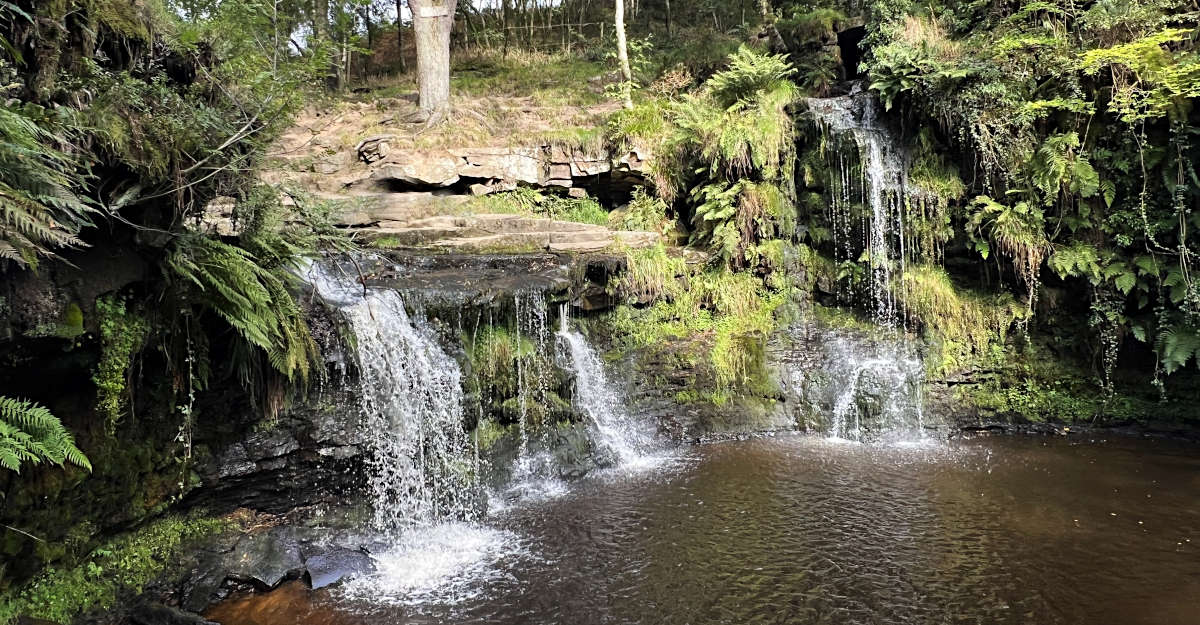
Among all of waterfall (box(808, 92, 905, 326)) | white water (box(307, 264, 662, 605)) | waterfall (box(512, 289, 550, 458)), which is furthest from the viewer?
waterfall (box(808, 92, 905, 326))

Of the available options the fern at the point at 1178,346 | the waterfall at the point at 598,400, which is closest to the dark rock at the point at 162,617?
the waterfall at the point at 598,400

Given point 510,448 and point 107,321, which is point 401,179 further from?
point 107,321

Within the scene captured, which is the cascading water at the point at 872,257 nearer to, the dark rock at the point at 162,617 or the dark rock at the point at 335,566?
the dark rock at the point at 335,566

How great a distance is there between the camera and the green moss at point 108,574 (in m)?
4.14

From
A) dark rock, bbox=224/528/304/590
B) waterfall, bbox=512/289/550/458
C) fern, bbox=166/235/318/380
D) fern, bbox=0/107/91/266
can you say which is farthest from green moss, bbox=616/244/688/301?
fern, bbox=0/107/91/266

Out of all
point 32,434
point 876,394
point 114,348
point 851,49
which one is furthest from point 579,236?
point 851,49

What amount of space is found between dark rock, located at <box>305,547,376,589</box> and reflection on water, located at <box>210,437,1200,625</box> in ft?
0.57

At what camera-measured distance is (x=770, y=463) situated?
7.48 meters

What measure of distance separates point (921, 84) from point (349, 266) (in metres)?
8.73

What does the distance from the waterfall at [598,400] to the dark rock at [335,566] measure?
10.9 ft

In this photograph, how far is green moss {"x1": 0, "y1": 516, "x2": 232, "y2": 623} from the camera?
414 centimetres

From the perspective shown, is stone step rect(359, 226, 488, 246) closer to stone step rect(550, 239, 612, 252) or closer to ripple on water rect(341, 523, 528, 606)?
stone step rect(550, 239, 612, 252)

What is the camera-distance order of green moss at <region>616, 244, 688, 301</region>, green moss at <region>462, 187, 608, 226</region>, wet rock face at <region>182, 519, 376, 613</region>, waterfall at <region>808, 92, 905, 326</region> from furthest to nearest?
green moss at <region>462, 187, 608, 226</region>
waterfall at <region>808, 92, 905, 326</region>
green moss at <region>616, 244, 688, 301</region>
wet rock face at <region>182, 519, 376, 613</region>

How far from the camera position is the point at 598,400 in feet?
27.4
